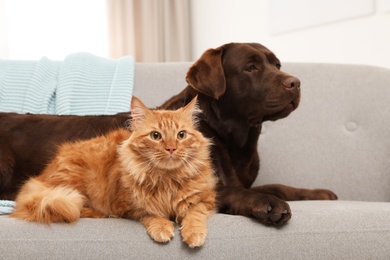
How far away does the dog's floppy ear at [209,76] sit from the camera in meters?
1.59

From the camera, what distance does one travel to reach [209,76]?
1.61m

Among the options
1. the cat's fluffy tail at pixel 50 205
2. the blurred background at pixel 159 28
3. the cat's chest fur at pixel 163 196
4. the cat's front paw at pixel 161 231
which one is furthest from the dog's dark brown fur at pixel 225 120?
the blurred background at pixel 159 28

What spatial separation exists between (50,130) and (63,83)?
373 millimetres

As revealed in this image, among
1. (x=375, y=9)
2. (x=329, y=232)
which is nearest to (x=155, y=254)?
(x=329, y=232)

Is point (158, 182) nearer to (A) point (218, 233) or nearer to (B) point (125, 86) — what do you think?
(A) point (218, 233)

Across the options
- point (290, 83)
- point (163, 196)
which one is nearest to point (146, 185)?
point (163, 196)

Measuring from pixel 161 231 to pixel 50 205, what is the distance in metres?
0.31

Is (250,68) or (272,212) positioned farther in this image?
(250,68)

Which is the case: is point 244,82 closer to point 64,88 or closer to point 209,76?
point 209,76

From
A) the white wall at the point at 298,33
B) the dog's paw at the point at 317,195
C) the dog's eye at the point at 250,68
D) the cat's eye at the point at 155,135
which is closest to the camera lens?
the cat's eye at the point at 155,135

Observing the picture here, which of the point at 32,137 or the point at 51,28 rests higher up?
the point at 51,28

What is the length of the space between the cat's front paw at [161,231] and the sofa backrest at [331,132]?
3.41 ft

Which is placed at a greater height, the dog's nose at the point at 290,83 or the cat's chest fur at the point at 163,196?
the dog's nose at the point at 290,83

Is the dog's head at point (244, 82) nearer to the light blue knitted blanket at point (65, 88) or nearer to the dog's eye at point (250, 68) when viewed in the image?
the dog's eye at point (250, 68)
